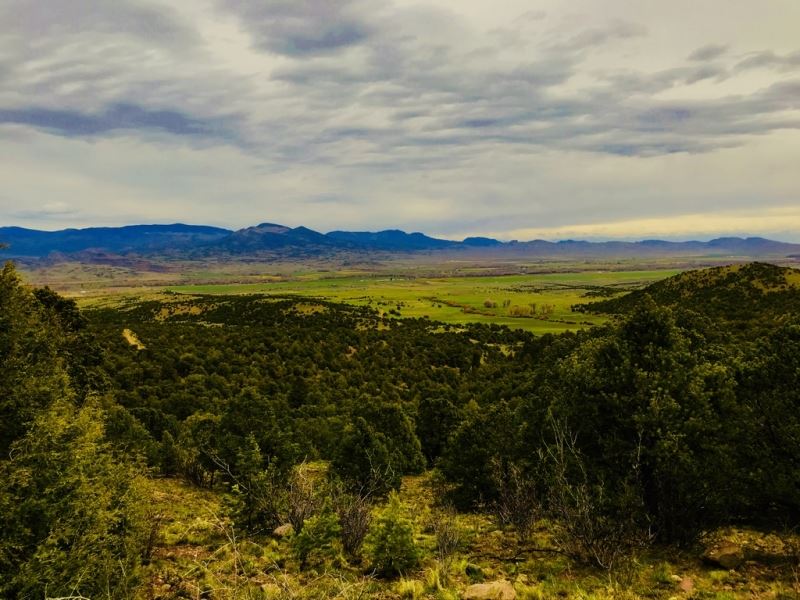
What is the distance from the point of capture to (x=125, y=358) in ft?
178

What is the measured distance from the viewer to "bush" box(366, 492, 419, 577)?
14.0 m

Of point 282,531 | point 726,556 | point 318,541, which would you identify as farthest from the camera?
point 282,531

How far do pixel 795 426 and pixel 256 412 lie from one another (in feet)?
72.5

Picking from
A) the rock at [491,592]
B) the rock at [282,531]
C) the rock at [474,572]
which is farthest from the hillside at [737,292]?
the rock at [491,592]

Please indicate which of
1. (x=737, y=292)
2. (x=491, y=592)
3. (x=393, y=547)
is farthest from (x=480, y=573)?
(x=737, y=292)

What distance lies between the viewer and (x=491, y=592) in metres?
11.9

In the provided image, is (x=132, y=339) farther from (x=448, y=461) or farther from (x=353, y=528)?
(x=353, y=528)

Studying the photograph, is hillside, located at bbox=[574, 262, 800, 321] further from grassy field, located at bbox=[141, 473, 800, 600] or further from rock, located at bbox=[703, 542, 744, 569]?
grassy field, located at bbox=[141, 473, 800, 600]

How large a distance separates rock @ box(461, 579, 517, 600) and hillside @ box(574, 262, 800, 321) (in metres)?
57.4

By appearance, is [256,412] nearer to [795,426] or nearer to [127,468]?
[127,468]

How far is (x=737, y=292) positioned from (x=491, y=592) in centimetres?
9092

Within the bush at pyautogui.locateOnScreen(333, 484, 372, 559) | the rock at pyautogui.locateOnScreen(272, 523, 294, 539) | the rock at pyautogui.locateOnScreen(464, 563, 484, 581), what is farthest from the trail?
the rock at pyautogui.locateOnScreen(464, 563, 484, 581)

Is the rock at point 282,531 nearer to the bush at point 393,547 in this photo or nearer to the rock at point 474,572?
the bush at point 393,547

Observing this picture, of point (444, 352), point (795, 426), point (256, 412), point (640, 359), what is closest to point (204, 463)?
point (256, 412)
